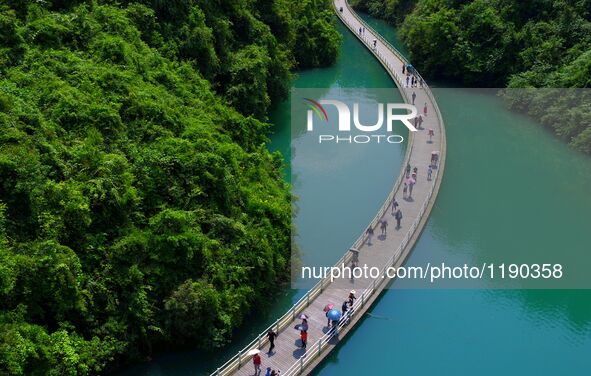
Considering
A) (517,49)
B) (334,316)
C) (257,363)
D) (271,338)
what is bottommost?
(257,363)

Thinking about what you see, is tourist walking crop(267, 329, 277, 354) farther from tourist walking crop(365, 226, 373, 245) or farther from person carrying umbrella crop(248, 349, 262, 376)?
tourist walking crop(365, 226, 373, 245)

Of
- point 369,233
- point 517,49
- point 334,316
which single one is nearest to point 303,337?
point 334,316

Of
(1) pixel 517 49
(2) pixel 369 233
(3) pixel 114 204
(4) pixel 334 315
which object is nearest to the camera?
(3) pixel 114 204

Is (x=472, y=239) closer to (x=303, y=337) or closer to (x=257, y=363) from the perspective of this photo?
(x=303, y=337)

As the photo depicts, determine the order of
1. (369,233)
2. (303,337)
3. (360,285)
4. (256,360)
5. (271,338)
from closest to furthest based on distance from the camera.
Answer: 1. (256,360)
2. (271,338)
3. (303,337)
4. (360,285)
5. (369,233)

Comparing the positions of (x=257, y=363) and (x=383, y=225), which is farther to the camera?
(x=383, y=225)

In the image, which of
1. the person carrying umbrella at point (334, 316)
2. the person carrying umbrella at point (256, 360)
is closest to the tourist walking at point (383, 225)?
the person carrying umbrella at point (334, 316)

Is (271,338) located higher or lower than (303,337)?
higher
